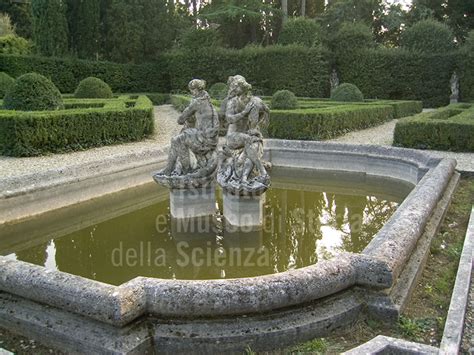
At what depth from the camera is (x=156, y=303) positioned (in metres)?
3.35

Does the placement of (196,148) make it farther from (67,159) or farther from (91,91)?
(91,91)

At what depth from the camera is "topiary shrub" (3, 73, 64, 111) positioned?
13.3 meters

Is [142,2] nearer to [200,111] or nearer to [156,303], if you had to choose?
[200,111]

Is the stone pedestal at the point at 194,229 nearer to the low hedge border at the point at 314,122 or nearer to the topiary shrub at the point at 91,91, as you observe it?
the low hedge border at the point at 314,122

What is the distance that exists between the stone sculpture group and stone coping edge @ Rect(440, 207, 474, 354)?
2.83 metres

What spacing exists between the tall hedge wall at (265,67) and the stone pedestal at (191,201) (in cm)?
2074

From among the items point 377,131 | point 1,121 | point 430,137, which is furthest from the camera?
point 377,131

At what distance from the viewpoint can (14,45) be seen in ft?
104

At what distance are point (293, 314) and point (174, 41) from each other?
1301 inches

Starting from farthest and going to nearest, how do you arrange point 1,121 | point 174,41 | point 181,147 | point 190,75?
point 174,41 < point 190,75 < point 1,121 < point 181,147

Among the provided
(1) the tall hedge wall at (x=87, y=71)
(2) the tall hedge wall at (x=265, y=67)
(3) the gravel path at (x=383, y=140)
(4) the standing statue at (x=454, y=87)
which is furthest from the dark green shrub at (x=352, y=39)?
(1) the tall hedge wall at (x=87, y=71)

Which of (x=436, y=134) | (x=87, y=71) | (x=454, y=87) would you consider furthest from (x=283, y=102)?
(x=87, y=71)

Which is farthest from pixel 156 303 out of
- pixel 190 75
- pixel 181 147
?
pixel 190 75

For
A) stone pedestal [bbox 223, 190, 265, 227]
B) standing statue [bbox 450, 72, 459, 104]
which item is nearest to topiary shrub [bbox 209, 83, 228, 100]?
standing statue [bbox 450, 72, 459, 104]
